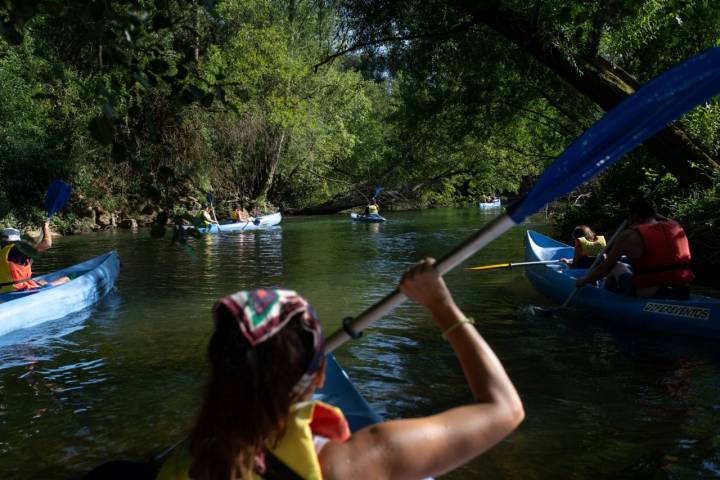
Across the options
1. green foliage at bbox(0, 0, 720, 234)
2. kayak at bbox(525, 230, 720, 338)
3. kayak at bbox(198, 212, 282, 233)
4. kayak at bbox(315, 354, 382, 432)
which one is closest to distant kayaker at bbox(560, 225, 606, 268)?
kayak at bbox(525, 230, 720, 338)

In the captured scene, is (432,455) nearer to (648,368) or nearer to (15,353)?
(648,368)

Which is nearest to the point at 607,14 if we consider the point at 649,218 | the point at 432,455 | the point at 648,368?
the point at 649,218

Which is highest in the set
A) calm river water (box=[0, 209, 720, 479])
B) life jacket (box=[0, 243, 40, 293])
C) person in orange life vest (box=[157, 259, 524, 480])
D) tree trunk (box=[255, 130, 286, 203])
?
tree trunk (box=[255, 130, 286, 203])

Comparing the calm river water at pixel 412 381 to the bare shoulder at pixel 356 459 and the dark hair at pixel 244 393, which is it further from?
the bare shoulder at pixel 356 459

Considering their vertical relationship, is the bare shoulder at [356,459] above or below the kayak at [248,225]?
above

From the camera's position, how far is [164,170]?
2691mm

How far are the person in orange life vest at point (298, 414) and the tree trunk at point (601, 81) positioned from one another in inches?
302

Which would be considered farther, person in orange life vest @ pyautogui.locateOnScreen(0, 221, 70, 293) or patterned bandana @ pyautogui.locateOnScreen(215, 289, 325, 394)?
person in orange life vest @ pyautogui.locateOnScreen(0, 221, 70, 293)

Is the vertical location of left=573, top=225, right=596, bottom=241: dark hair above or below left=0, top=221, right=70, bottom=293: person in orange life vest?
above

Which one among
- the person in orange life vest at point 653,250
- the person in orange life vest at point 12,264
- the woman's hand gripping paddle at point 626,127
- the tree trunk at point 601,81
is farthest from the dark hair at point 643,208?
the person in orange life vest at point 12,264

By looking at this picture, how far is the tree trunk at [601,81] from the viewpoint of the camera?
860 cm

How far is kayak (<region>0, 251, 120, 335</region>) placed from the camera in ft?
22.6

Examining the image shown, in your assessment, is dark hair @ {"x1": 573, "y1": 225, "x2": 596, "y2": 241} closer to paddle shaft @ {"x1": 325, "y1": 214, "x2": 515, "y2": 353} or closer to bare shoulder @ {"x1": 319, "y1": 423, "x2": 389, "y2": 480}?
paddle shaft @ {"x1": 325, "y1": 214, "x2": 515, "y2": 353}

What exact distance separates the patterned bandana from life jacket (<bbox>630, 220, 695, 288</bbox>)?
5463 millimetres
